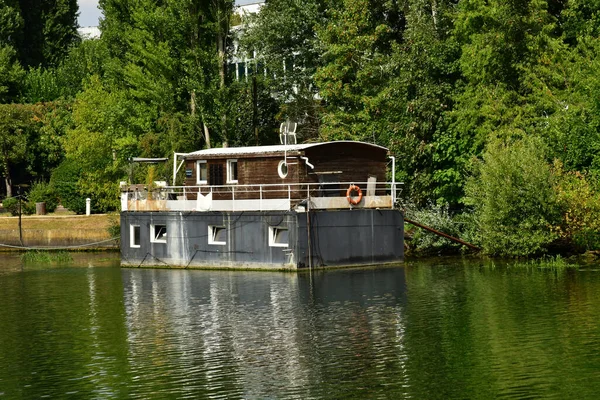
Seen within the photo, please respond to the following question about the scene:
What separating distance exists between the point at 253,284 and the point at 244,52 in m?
38.2

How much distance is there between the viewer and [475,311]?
3722 cm

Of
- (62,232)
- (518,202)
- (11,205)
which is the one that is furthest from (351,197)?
(11,205)

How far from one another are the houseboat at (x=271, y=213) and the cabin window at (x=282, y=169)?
0.32 ft

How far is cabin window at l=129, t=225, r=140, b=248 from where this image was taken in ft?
191

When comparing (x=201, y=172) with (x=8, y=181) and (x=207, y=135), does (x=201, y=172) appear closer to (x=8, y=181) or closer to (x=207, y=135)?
(x=207, y=135)

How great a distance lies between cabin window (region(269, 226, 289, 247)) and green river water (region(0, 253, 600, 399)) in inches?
71.0

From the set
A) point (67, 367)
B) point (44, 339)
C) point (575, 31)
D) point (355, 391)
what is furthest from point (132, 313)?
point (575, 31)

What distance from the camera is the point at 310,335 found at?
3334 centimetres

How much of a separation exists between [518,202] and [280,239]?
12.6 metres

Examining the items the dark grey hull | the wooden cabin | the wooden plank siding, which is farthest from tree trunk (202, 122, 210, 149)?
the dark grey hull

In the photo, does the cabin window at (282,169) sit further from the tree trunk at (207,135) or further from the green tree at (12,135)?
the green tree at (12,135)

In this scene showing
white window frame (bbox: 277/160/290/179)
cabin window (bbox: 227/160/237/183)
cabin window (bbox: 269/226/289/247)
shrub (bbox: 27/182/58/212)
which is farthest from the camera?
shrub (bbox: 27/182/58/212)

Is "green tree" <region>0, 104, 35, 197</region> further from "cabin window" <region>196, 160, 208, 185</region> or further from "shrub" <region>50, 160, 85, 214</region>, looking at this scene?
"cabin window" <region>196, 160, 208, 185</region>

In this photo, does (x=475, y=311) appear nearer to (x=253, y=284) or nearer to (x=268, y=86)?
(x=253, y=284)
